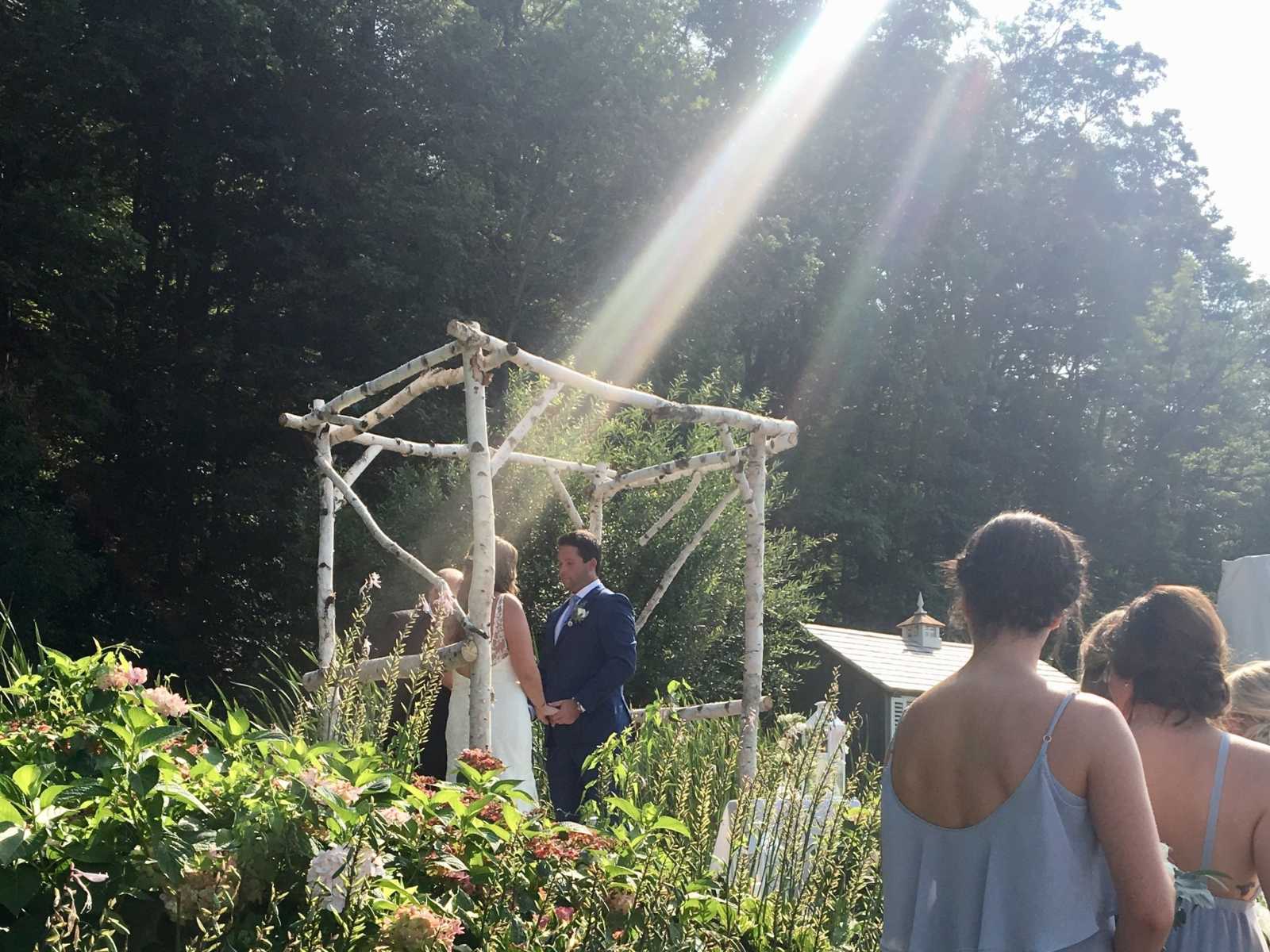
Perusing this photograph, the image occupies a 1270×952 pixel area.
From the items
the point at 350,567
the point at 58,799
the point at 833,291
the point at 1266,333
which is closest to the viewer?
the point at 58,799

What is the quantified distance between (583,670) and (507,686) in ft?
1.13

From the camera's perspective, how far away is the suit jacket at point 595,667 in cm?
535

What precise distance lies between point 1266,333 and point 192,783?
35.3 metres

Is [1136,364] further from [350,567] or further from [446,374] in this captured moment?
[446,374]

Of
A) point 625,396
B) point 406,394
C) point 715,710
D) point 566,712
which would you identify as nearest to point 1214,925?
point 566,712

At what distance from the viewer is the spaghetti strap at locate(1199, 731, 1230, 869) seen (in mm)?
2352

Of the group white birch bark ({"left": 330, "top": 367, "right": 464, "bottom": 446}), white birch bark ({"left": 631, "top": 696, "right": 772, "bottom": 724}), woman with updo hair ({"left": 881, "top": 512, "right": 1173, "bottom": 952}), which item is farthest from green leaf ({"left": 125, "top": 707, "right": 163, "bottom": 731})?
white birch bark ({"left": 631, "top": 696, "right": 772, "bottom": 724})

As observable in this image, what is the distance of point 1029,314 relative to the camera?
2936 cm

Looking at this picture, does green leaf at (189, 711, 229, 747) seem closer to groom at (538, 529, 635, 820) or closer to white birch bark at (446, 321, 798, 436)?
white birch bark at (446, 321, 798, 436)

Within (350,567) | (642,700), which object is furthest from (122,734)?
(350,567)

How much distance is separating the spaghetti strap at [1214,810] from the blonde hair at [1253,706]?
2.01ft

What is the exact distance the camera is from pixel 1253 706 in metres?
2.95

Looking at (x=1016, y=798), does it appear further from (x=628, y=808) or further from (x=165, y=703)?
(x=165, y=703)

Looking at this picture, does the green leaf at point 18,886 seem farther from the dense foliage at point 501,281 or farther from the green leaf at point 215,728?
the dense foliage at point 501,281
